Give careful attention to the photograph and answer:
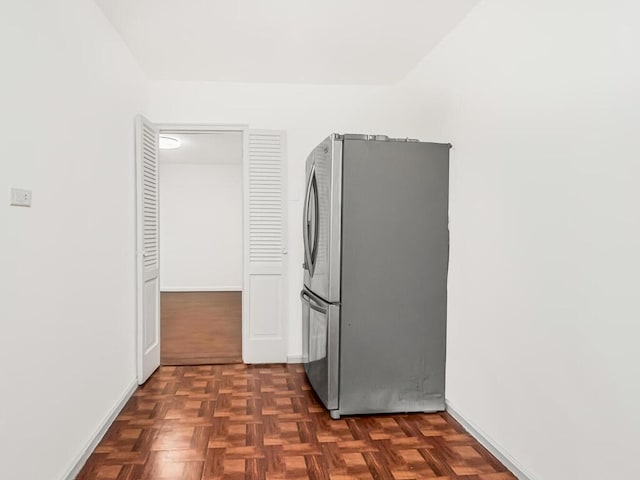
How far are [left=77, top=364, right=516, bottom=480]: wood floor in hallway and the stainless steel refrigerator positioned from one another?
0.69 ft

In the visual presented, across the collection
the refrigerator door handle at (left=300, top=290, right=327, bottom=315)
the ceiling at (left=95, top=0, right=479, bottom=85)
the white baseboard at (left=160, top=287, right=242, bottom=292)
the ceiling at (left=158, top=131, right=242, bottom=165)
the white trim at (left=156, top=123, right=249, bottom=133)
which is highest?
the ceiling at (left=95, top=0, right=479, bottom=85)

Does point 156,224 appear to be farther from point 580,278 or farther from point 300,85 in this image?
point 580,278

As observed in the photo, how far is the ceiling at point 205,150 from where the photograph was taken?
6672 mm

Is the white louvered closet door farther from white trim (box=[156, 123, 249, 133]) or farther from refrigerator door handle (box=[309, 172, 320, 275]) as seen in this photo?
refrigerator door handle (box=[309, 172, 320, 275])

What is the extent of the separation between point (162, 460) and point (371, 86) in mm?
3342

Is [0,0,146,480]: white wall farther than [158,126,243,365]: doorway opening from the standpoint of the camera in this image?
No

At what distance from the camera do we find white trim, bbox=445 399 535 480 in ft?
7.28

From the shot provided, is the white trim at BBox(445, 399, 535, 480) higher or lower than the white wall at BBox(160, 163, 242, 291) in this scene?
lower

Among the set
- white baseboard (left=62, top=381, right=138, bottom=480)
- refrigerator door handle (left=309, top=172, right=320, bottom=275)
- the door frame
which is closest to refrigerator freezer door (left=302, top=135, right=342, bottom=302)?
refrigerator door handle (left=309, top=172, right=320, bottom=275)

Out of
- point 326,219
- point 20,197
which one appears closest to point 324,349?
point 326,219

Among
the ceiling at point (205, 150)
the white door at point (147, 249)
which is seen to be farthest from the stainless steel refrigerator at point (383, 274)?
the ceiling at point (205, 150)

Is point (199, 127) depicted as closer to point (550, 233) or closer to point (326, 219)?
point (326, 219)

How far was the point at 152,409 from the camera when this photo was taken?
10.1 feet

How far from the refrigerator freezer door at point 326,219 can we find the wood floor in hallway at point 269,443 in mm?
782
